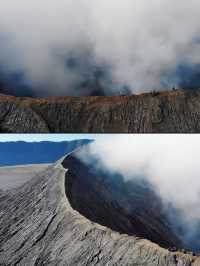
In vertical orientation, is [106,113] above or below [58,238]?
above

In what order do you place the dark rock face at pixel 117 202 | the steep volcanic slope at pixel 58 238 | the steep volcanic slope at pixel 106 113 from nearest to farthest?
the steep volcanic slope at pixel 58 238 → the dark rock face at pixel 117 202 → the steep volcanic slope at pixel 106 113

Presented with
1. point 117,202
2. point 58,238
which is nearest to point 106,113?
point 117,202

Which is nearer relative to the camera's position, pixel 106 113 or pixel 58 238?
pixel 58 238

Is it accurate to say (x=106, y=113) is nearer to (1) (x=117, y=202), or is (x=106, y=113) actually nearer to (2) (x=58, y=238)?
(1) (x=117, y=202)

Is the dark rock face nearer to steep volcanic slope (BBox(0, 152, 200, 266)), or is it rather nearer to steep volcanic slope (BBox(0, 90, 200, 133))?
steep volcanic slope (BBox(0, 152, 200, 266))

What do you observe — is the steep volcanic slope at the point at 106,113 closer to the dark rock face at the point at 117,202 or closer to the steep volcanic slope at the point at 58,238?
the dark rock face at the point at 117,202

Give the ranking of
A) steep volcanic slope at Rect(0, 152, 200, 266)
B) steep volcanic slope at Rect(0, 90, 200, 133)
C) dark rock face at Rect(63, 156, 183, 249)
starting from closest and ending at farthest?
steep volcanic slope at Rect(0, 152, 200, 266), dark rock face at Rect(63, 156, 183, 249), steep volcanic slope at Rect(0, 90, 200, 133)
